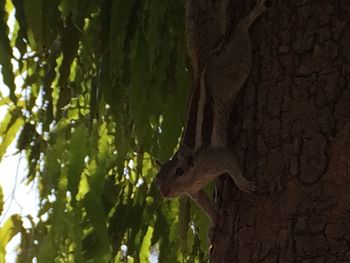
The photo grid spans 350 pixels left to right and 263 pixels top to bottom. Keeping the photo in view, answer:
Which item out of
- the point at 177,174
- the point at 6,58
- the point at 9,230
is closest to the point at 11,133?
the point at 9,230

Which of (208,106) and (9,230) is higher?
(208,106)

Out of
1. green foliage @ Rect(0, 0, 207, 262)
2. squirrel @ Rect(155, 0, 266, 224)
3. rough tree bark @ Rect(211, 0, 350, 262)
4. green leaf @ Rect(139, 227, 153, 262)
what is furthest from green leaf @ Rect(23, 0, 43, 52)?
green leaf @ Rect(139, 227, 153, 262)

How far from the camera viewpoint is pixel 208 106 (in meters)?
2.02

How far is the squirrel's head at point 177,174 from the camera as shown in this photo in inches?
82.7

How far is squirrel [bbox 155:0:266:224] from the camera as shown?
6.39 feet

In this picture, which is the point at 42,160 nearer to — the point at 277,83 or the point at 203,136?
the point at 203,136

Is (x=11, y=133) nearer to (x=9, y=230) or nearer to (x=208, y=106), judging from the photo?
(x=9, y=230)

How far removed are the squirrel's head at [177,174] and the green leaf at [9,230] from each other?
38cm

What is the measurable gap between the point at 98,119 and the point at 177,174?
0.22 m

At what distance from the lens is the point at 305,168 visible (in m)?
1.76

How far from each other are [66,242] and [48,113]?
0.36 meters

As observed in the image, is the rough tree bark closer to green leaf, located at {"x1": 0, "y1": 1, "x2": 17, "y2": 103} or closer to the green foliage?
the green foliage

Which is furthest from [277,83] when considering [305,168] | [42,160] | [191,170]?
[42,160]

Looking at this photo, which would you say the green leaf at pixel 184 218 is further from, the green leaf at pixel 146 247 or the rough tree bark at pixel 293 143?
the rough tree bark at pixel 293 143
